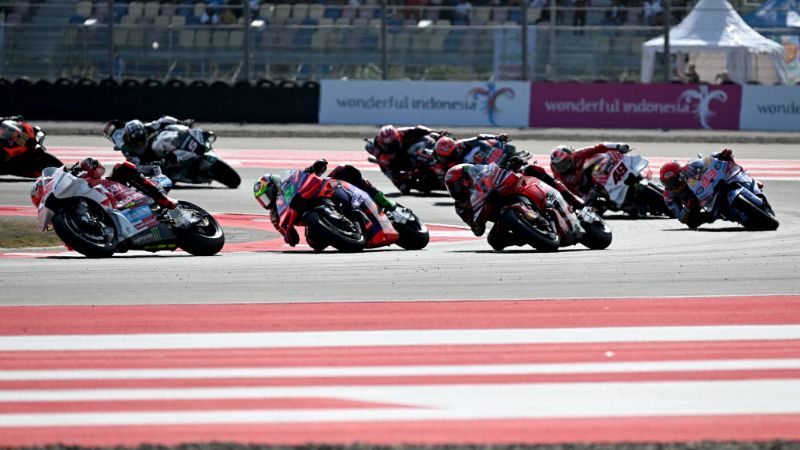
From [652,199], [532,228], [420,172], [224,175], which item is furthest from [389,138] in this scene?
[532,228]

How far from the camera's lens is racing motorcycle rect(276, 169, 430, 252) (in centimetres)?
1367

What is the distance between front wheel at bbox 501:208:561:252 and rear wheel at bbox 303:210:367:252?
1487mm

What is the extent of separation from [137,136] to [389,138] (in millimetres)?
3919

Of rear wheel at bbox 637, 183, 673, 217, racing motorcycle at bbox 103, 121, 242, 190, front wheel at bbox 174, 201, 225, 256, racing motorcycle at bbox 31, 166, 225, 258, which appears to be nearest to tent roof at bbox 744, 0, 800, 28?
rear wheel at bbox 637, 183, 673, 217

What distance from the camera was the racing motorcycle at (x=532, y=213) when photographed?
13.4 m

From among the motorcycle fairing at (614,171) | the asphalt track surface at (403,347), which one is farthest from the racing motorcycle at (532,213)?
the motorcycle fairing at (614,171)

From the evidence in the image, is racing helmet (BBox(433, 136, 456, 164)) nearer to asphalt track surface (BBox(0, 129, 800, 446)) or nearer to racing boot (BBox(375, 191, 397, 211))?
racing boot (BBox(375, 191, 397, 211))

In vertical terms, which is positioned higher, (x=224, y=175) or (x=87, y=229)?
(x=87, y=229)

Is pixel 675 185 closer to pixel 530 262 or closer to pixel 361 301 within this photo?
pixel 530 262

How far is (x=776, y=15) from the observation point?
33656 millimetres

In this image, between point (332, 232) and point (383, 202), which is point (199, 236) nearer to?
point (332, 232)

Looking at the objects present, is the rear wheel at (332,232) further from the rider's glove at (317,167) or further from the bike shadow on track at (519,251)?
the bike shadow on track at (519,251)

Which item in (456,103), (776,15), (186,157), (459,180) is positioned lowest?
(456,103)

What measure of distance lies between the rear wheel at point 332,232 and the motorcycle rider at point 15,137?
1005 centimetres
